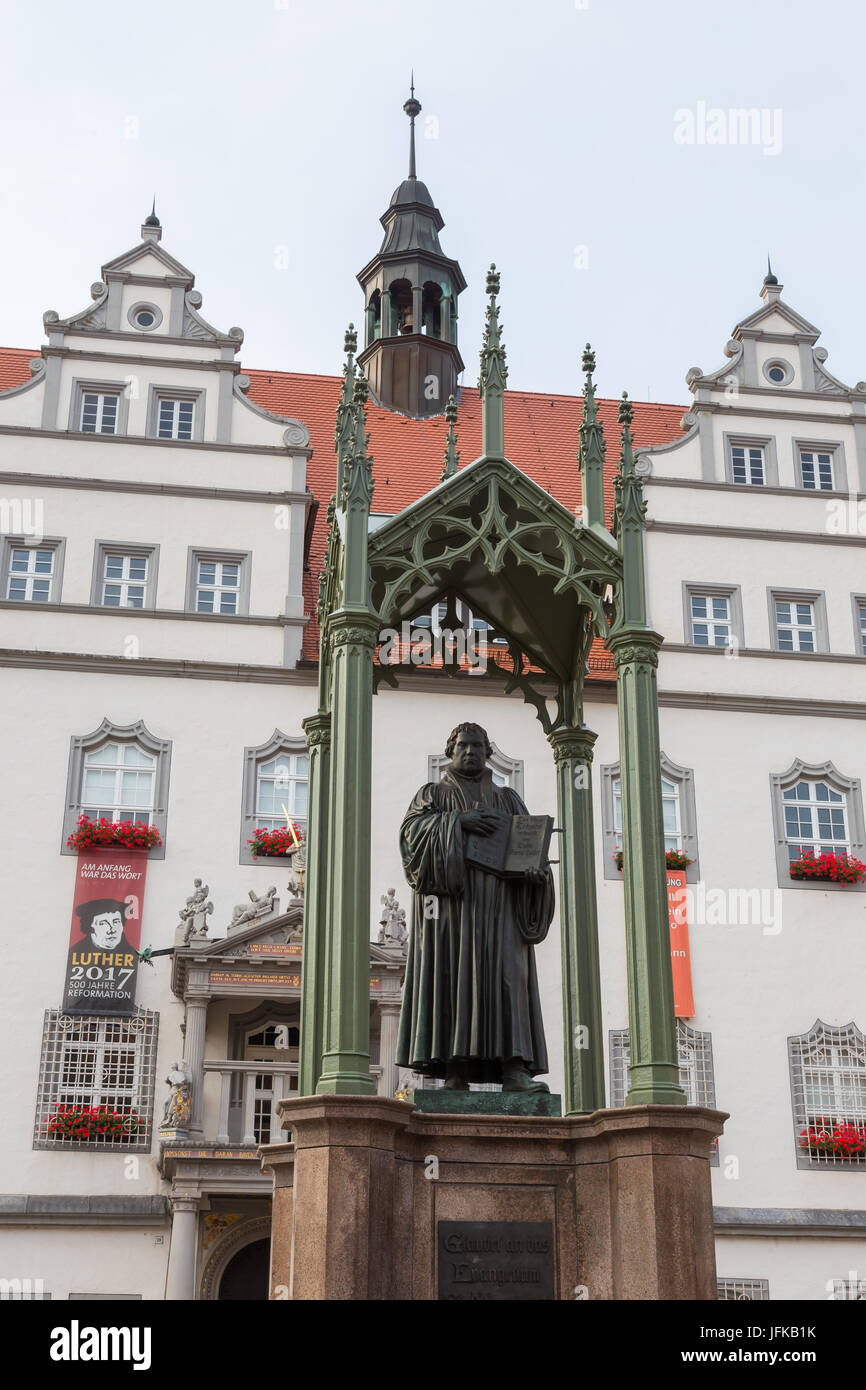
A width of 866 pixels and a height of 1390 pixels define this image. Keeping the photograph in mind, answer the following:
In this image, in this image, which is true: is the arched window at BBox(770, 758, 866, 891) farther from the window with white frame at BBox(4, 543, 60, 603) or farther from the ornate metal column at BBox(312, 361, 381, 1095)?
the ornate metal column at BBox(312, 361, 381, 1095)

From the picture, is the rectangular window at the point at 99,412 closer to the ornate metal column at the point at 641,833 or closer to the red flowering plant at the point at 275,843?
the red flowering plant at the point at 275,843

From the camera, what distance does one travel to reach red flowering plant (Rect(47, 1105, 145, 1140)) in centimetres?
1778

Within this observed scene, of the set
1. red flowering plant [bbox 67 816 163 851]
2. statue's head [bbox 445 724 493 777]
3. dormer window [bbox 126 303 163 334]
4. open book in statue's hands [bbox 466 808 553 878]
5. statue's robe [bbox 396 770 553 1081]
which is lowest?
statue's robe [bbox 396 770 553 1081]

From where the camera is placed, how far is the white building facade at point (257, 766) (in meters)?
18.0

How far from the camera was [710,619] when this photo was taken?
21.5 m

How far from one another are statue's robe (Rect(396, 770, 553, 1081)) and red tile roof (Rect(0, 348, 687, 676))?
562 inches

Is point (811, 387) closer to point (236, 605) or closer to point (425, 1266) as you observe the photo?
point (236, 605)

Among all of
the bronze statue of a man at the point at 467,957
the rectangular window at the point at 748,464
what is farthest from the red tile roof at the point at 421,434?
the bronze statue of a man at the point at 467,957

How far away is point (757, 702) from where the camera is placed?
20984mm

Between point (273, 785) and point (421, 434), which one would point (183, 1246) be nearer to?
point (273, 785)

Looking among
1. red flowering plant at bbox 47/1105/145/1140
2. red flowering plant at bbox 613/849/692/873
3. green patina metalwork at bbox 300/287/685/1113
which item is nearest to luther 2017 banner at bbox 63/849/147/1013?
red flowering plant at bbox 47/1105/145/1140

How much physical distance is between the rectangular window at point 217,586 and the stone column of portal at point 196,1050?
5101 millimetres

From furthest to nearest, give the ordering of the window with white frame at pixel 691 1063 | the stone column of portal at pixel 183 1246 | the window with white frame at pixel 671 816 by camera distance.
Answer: the window with white frame at pixel 671 816 < the window with white frame at pixel 691 1063 < the stone column of portal at pixel 183 1246
